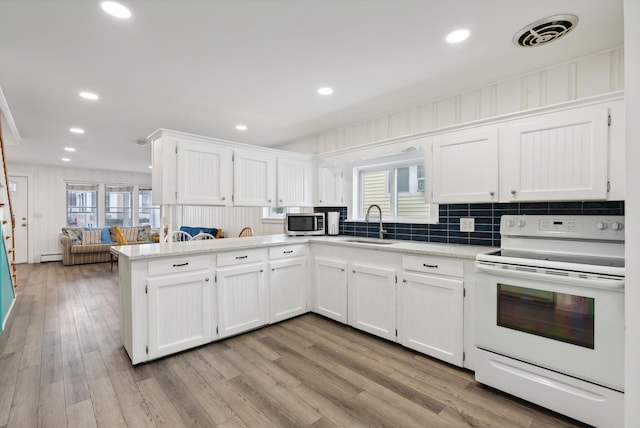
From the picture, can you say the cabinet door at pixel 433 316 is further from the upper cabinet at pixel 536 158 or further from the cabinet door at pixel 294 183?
the cabinet door at pixel 294 183

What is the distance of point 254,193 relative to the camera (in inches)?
134

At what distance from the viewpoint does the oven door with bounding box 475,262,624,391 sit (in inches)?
61.9

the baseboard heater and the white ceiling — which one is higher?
the white ceiling

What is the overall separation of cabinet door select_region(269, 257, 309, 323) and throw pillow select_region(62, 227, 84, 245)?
6.34 metres

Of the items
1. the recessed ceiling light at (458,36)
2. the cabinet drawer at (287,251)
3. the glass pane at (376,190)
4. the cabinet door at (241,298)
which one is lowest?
the cabinet door at (241,298)

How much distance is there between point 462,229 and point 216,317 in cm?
238

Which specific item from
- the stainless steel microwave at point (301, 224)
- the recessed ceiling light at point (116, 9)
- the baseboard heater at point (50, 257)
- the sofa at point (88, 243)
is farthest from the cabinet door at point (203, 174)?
the baseboard heater at point (50, 257)

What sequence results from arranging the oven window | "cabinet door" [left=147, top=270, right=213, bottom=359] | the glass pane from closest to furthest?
1. the oven window
2. "cabinet door" [left=147, top=270, right=213, bottom=359]
3. the glass pane

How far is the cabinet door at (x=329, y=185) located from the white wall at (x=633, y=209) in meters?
3.00

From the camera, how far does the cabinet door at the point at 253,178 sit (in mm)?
3227

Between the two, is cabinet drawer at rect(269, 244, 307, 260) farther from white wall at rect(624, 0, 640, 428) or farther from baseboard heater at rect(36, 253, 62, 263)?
baseboard heater at rect(36, 253, 62, 263)

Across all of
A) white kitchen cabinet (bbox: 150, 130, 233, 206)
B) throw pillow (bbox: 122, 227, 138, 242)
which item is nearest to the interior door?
throw pillow (bbox: 122, 227, 138, 242)

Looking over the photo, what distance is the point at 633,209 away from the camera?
99cm

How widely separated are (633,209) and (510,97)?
6.30 ft
